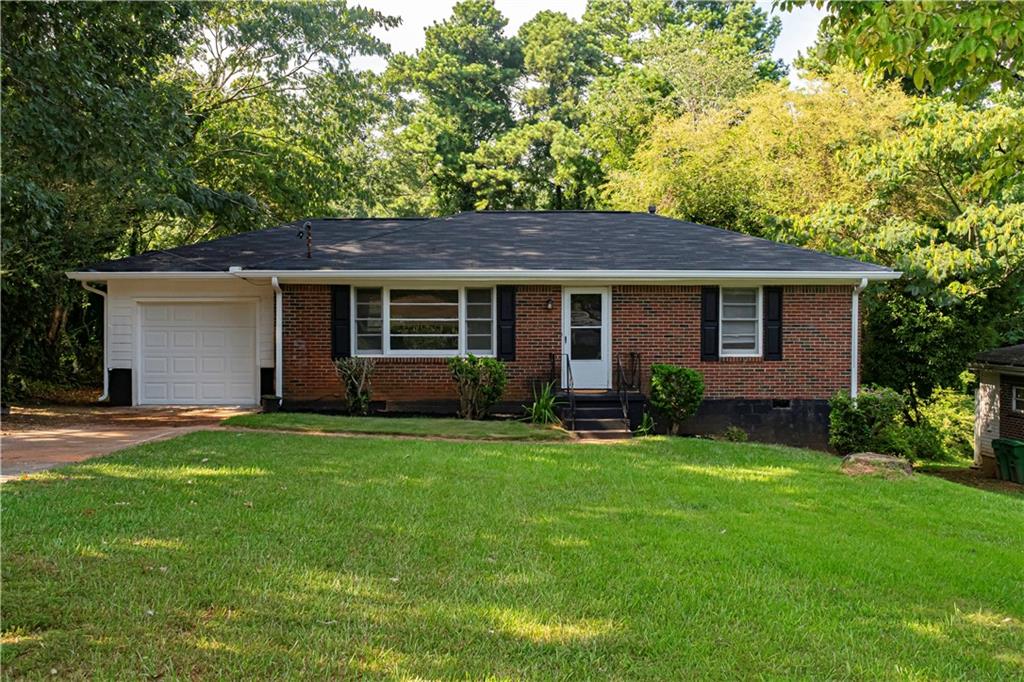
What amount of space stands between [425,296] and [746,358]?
5.99m

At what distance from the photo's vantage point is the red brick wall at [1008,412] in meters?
15.5

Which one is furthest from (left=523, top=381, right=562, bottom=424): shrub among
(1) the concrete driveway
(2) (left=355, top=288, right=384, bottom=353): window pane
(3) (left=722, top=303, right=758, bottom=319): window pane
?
(1) the concrete driveway

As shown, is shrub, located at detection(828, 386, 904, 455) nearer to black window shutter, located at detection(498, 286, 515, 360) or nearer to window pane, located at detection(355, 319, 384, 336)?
black window shutter, located at detection(498, 286, 515, 360)

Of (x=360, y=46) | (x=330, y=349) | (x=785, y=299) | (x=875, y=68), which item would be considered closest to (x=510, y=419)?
(x=330, y=349)

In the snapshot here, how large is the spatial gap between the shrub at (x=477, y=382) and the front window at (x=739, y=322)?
4233 millimetres

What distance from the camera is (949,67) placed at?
573cm

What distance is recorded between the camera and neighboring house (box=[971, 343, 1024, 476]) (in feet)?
50.9

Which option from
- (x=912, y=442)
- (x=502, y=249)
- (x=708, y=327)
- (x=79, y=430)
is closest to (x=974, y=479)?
(x=912, y=442)

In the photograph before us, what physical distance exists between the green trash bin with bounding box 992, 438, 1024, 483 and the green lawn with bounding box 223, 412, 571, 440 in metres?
9.69

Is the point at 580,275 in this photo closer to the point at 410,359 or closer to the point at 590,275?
the point at 590,275

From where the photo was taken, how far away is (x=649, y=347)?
13219 mm

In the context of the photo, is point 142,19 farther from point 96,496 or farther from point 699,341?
point 699,341

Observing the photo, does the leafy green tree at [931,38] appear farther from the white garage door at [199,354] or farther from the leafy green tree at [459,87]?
the leafy green tree at [459,87]

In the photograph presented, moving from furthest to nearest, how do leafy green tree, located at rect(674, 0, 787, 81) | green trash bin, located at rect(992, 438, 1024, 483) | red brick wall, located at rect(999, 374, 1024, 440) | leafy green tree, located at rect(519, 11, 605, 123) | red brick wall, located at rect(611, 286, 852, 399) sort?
leafy green tree, located at rect(674, 0, 787, 81)
leafy green tree, located at rect(519, 11, 605, 123)
red brick wall, located at rect(999, 374, 1024, 440)
green trash bin, located at rect(992, 438, 1024, 483)
red brick wall, located at rect(611, 286, 852, 399)
